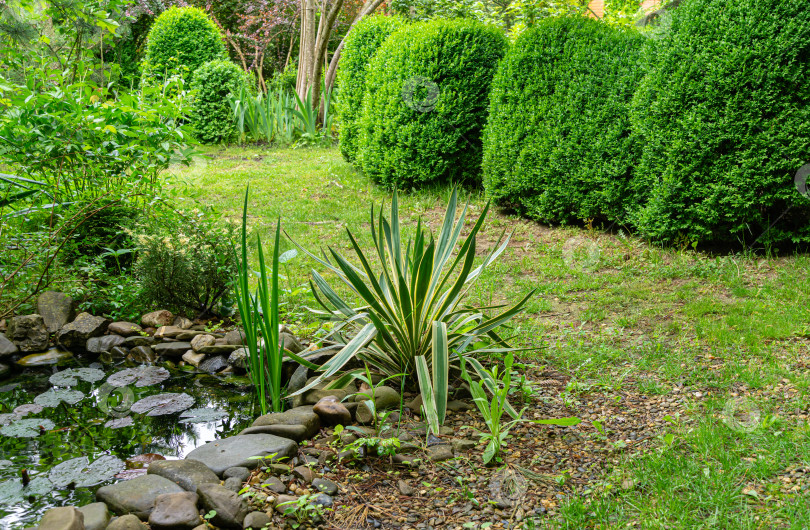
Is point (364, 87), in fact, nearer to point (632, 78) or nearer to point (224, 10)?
point (632, 78)

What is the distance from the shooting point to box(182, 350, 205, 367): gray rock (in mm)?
3506

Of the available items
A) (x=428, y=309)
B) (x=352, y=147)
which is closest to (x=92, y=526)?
(x=428, y=309)

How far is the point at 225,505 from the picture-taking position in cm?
202

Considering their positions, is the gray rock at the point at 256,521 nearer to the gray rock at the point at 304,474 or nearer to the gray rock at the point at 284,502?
the gray rock at the point at 284,502

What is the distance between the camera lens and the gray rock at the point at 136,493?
2.04 meters

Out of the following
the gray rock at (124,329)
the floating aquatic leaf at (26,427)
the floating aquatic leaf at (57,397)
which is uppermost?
the gray rock at (124,329)

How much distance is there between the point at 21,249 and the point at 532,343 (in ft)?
10.5

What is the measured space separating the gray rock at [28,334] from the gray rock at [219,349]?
97 centimetres

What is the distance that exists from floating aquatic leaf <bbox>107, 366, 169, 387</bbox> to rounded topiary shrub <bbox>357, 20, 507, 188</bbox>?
11.4 ft
